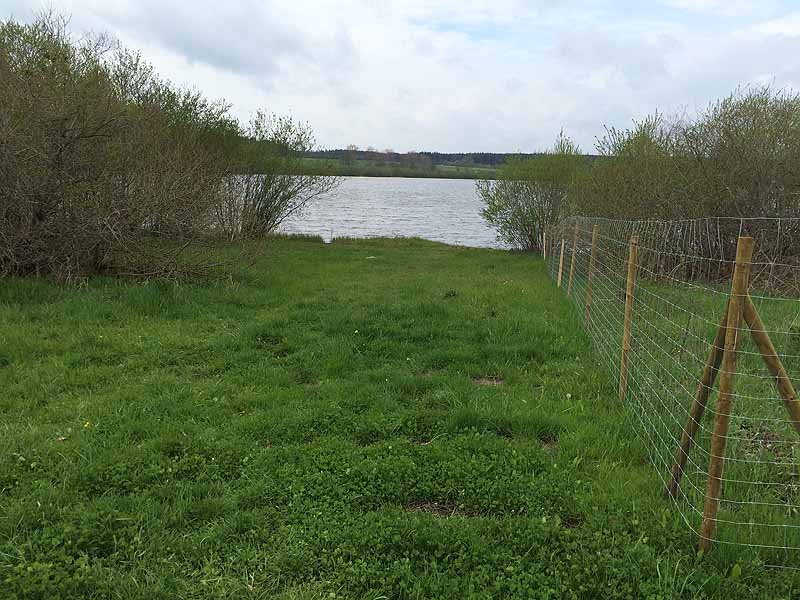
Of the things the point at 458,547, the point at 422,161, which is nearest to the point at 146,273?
the point at 458,547

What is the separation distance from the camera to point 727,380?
2.71m

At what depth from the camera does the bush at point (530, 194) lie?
20.2m

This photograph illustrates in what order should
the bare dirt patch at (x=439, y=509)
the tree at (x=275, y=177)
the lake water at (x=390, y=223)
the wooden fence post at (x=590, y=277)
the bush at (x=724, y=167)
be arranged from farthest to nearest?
the lake water at (x=390, y=223) < the tree at (x=275, y=177) < the bush at (x=724, y=167) < the wooden fence post at (x=590, y=277) < the bare dirt patch at (x=439, y=509)

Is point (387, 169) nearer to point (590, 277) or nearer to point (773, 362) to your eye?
point (590, 277)

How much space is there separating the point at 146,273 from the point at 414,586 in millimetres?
7804

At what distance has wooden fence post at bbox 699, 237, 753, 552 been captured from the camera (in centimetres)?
266

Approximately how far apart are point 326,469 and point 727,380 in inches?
93.3

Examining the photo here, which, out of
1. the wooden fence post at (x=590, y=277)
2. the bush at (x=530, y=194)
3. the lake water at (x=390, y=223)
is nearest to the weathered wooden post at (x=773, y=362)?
the wooden fence post at (x=590, y=277)

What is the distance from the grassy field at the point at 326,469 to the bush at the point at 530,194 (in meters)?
14.2

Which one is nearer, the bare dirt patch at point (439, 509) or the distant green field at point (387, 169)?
the bare dirt patch at point (439, 509)

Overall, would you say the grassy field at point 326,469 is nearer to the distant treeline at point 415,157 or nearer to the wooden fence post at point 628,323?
the wooden fence post at point 628,323

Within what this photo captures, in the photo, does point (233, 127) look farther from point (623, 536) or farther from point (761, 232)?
point (623, 536)

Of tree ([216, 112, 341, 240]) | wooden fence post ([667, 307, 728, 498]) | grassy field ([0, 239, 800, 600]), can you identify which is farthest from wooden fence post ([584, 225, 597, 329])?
tree ([216, 112, 341, 240])

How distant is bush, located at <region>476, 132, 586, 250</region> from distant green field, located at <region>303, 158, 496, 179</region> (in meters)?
1.07
